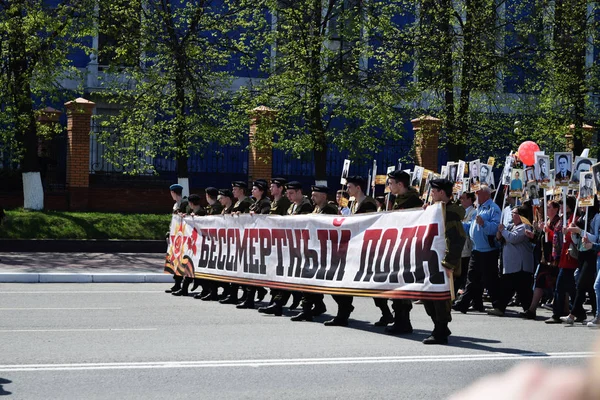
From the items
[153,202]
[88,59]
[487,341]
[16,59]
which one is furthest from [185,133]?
[487,341]

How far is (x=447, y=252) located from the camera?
10797 mm

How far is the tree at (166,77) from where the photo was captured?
94.4 feet

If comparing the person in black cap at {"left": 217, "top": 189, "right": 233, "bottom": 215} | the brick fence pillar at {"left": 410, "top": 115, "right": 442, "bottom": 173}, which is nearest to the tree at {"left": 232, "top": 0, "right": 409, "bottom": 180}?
the brick fence pillar at {"left": 410, "top": 115, "right": 442, "bottom": 173}

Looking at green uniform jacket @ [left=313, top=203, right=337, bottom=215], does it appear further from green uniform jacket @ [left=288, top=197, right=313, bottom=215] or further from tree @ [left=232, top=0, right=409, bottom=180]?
tree @ [left=232, top=0, right=409, bottom=180]

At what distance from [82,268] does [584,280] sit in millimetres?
11580

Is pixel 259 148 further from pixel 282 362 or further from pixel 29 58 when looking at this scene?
pixel 282 362

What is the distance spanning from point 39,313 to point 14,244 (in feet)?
38.2

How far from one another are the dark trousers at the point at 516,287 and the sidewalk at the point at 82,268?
25.8 feet

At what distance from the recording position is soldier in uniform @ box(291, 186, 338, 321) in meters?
13.1

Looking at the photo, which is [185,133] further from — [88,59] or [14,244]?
[88,59]

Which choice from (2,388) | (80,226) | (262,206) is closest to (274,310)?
(262,206)

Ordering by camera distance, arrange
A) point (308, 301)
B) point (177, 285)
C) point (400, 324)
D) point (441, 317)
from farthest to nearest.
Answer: point (177, 285)
point (308, 301)
point (400, 324)
point (441, 317)

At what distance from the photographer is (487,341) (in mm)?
10984

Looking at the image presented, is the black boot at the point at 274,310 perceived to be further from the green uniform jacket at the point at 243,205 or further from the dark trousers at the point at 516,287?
the dark trousers at the point at 516,287
